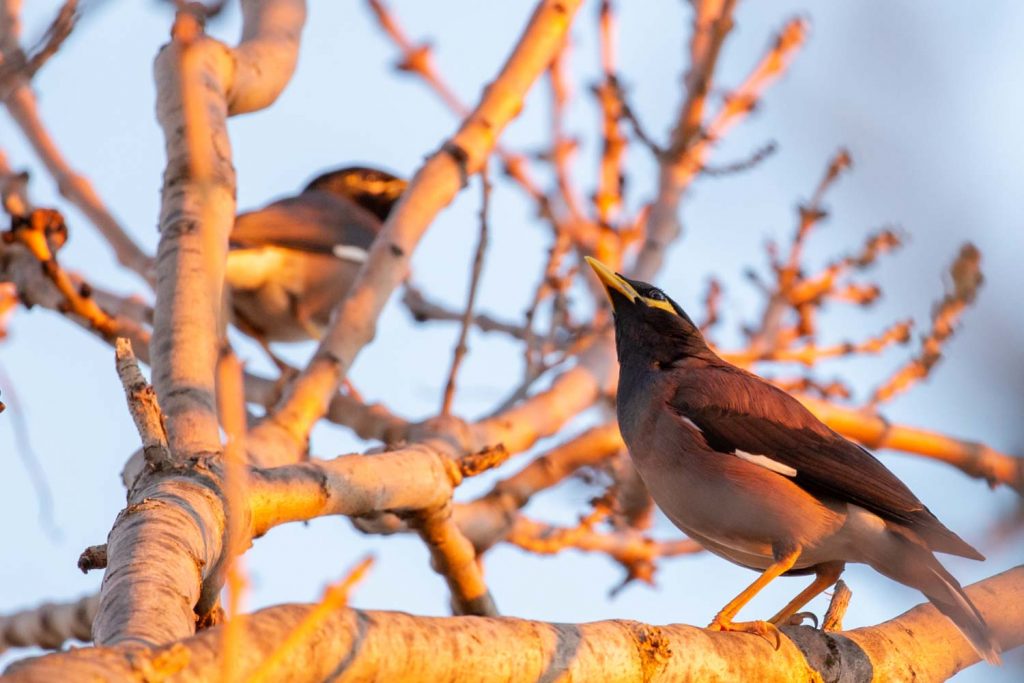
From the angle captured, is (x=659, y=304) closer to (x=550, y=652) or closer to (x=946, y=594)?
(x=946, y=594)

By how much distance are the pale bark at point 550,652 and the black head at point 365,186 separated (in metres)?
7.86

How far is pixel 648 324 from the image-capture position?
210 inches

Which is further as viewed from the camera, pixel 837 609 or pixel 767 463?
pixel 767 463

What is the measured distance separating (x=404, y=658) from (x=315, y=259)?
666cm

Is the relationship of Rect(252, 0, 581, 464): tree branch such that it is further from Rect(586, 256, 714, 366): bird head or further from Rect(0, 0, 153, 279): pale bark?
Rect(0, 0, 153, 279): pale bark

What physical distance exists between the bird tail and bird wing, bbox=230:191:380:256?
17.7 feet

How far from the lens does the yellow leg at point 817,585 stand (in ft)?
14.9

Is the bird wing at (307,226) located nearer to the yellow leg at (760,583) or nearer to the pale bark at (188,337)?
the pale bark at (188,337)

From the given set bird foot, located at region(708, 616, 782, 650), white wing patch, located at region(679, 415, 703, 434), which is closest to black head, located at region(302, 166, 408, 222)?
white wing patch, located at region(679, 415, 703, 434)

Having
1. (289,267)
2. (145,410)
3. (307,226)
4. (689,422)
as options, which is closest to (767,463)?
(689,422)

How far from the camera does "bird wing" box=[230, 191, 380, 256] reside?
8742mm

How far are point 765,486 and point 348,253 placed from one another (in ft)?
17.3

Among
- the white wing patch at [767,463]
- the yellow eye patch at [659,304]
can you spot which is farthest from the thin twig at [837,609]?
the yellow eye patch at [659,304]

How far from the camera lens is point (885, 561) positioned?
14.1 ft
